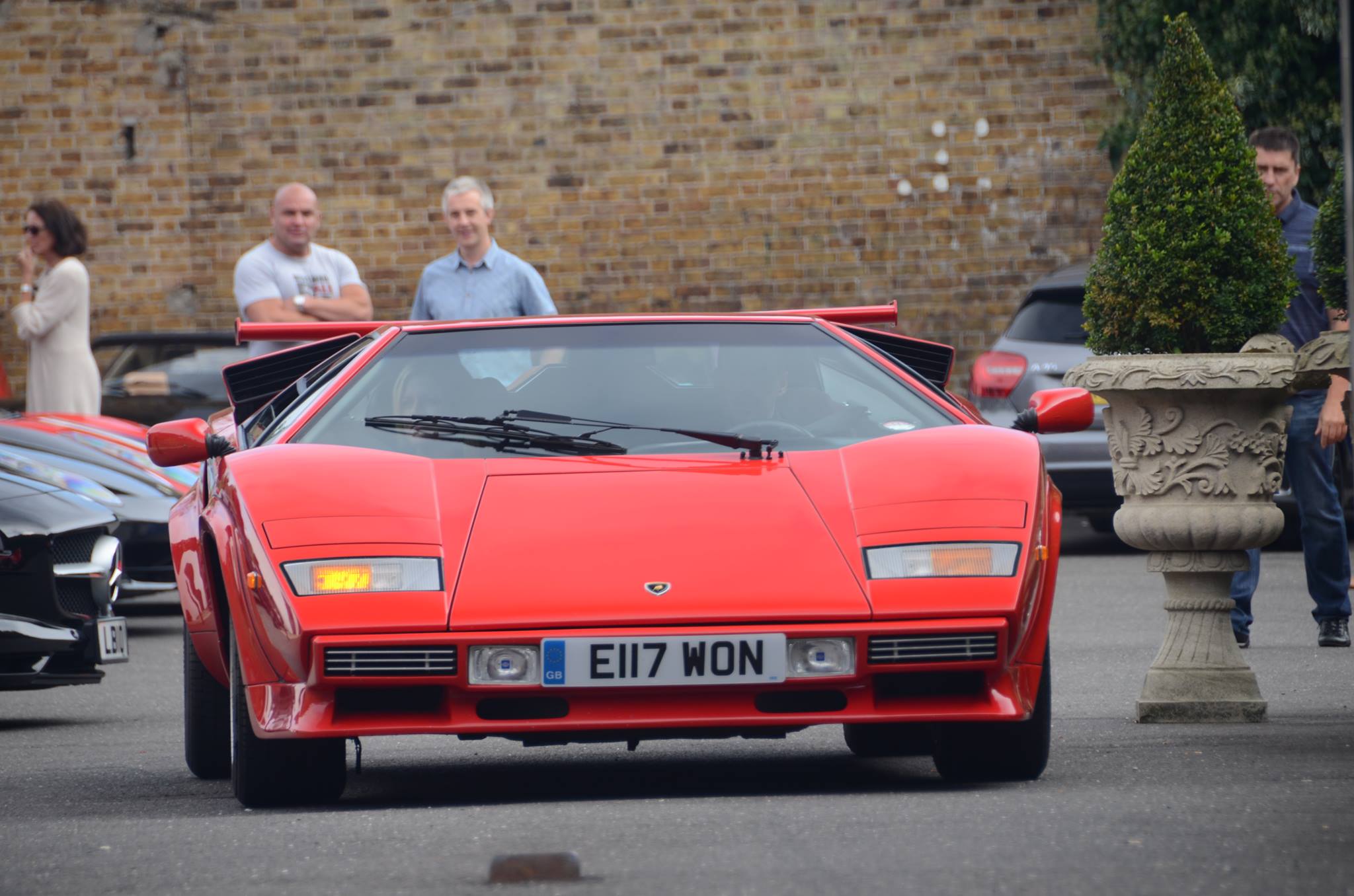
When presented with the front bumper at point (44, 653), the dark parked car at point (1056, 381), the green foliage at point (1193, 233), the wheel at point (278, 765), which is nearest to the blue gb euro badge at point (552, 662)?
the wheel at point (278, 765)

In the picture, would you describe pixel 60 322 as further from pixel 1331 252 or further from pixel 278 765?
pixel 1331 252

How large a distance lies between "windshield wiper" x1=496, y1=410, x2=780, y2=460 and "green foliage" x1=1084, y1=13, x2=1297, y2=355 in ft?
5.68

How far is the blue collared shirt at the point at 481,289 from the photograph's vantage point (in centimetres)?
970

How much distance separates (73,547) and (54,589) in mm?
325

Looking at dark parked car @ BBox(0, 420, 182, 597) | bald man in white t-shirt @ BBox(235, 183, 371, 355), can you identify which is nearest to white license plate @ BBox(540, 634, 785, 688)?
dark parked car @ BBox(0, 420, 182, 597)

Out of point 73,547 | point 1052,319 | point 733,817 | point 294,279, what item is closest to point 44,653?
point 73,547

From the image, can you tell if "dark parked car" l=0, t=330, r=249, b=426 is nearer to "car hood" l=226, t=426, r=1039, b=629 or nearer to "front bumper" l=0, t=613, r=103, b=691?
"front bumper" l=0, t=613, r=103, b=691

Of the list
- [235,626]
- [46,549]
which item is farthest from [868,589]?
[46,549]

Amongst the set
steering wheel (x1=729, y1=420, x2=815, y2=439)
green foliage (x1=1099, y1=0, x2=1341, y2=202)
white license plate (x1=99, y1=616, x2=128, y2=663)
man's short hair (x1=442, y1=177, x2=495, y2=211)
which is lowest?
white license plate (x1=99, y1=616, x2=128, y2=663)

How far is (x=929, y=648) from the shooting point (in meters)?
4.76

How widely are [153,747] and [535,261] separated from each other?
37.7ft

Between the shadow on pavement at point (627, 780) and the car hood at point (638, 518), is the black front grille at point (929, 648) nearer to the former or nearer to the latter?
the car hood at point (638, 518)

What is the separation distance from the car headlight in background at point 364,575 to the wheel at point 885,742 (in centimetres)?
148

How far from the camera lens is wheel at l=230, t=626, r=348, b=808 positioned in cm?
508
